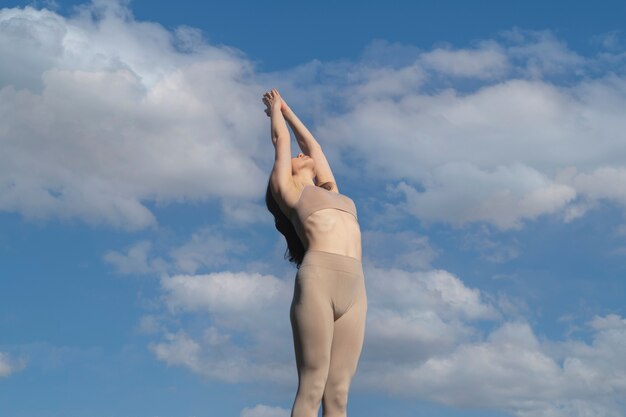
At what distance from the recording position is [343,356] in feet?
28.9

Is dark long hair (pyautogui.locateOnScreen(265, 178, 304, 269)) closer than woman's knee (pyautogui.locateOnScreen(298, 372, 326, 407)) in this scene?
No

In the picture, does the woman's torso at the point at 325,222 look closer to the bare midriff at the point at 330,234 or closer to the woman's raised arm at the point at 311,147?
the bare midriff at the point at 330,234

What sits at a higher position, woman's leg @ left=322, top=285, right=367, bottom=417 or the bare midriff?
the bare midriff

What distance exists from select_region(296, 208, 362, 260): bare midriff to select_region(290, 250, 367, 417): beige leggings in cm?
12

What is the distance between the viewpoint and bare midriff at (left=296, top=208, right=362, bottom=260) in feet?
29.7

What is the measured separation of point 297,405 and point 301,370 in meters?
0.37

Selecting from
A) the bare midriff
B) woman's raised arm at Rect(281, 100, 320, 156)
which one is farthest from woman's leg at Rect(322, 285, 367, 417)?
woman's raised arm at Rect(281, 100, 320, 156)

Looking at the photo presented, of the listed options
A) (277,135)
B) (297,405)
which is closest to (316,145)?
(277,135)

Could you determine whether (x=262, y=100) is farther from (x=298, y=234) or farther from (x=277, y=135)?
(x=298, y=234)

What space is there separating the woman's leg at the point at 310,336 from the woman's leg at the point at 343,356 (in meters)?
0.17

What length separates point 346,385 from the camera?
8.77 m

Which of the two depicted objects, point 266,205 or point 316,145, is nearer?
point 266,205

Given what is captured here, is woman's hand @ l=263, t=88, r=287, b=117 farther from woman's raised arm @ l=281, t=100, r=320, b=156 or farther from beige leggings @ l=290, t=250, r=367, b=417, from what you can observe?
beige leggings @ l=290, t=250, r=367, b=417

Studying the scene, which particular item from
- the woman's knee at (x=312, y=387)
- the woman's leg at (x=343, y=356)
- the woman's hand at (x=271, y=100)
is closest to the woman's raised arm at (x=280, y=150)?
the woman's hand at (x=271, y=100)
